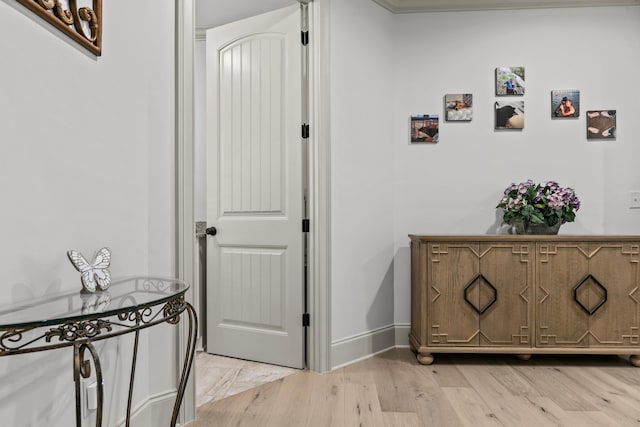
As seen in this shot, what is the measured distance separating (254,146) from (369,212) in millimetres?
897

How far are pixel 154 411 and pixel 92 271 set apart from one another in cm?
95

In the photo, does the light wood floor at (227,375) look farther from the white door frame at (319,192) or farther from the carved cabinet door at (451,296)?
the carved cabinet door at (451,296)

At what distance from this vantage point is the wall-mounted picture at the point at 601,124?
3359 millimetres

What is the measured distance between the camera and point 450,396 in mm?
2428

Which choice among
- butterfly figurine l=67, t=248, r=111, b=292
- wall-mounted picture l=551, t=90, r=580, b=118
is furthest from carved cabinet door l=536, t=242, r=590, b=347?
butterfly figurine l=67, t=248, r=111, b=292

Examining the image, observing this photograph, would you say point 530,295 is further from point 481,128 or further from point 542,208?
point 481,128

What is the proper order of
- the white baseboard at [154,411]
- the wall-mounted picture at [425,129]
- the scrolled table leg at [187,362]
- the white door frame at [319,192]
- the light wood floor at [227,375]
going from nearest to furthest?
the scrolled table leg at [187,362], the white baseboard at [154,411], the light wood floor at [227,375], the white door frame at [319,192], the wall-mounted picture at [425,129]

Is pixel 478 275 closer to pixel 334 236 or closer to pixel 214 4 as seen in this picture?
pixel 334 236

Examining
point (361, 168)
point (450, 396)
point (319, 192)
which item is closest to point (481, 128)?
point (361, 168)

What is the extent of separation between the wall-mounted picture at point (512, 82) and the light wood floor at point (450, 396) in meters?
1.86

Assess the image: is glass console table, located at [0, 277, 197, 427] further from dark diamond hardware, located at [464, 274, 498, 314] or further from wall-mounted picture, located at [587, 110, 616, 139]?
wall-mounted picture, located at [587, 110, 616, 139]

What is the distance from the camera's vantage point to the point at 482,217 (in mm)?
Answer: 3406

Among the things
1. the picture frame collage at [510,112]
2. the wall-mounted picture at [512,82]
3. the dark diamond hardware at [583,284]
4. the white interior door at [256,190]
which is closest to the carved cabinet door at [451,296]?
the dark diamond hardware at [583,284]

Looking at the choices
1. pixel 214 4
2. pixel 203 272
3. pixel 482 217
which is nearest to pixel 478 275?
pixel 482 217
